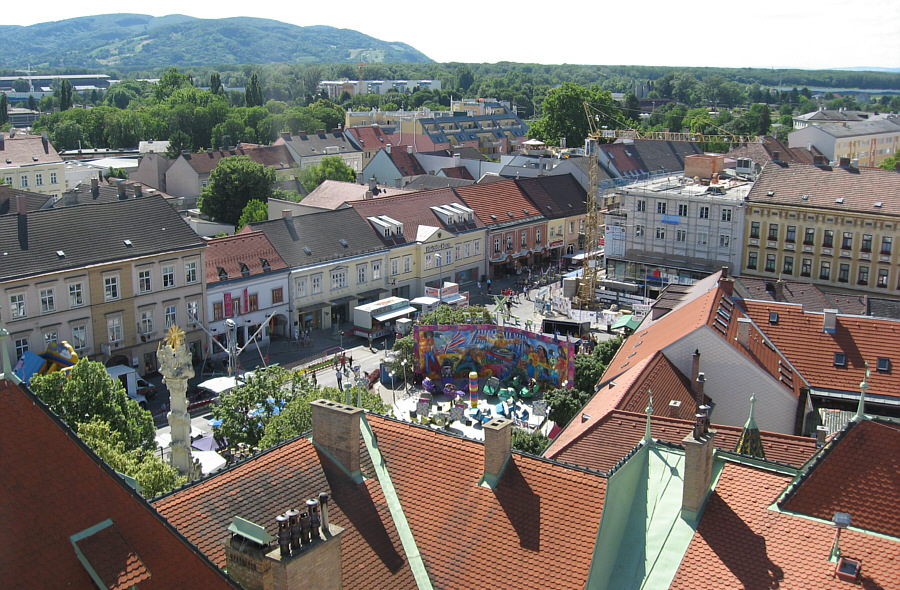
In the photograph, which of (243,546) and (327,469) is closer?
(243,546)

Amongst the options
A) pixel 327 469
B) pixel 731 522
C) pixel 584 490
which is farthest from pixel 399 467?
pixel 731 522

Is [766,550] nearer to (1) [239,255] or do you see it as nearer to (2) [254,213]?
(1) [239,255]

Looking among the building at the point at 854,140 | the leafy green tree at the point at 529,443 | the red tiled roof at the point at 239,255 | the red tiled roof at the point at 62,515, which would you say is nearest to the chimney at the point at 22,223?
the red tiled roof at the point at 239,255

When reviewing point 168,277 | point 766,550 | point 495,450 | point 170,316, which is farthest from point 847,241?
point 495,450

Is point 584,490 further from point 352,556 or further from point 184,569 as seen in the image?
point 184,569

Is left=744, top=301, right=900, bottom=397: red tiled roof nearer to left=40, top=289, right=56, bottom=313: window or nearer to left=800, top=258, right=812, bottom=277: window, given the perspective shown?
left=800, top=258, right=812, bottom=277: window
